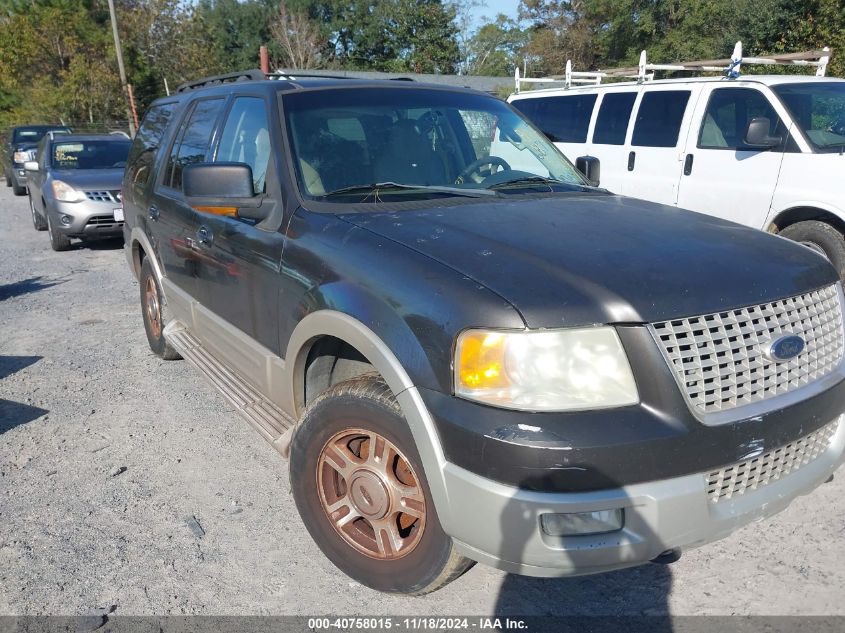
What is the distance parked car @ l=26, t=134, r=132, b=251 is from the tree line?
19.9 metres

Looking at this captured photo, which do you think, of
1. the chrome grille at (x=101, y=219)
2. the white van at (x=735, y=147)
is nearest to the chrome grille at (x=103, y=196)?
the chrome grille at (x=101, y=219)

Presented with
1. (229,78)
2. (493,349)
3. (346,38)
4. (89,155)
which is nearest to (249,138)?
(229,78)

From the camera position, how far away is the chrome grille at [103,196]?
954 cm

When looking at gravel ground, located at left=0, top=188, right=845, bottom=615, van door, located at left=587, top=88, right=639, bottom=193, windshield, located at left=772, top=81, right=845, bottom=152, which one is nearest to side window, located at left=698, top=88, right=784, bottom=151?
windshield, located at left=772, top=81, right=845, bottom=152

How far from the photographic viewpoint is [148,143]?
507 centimetres

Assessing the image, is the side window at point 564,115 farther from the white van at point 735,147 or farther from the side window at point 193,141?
the side window at point 193,141

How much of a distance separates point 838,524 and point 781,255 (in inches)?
56.7

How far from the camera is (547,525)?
198 cm

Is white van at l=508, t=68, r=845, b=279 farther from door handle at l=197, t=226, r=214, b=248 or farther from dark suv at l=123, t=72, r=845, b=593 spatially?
door handle at l=197, t=226, r=214, b=248

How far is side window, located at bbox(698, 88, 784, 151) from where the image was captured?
6.51 metres

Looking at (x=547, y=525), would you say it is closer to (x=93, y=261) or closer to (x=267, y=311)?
(x=267, y=311)

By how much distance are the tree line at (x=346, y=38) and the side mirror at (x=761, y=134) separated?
16.9 metres

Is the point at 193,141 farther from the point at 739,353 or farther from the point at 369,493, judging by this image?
the point at 739,353

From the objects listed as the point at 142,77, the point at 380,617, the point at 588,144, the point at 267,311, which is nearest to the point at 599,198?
the point at 267,311
